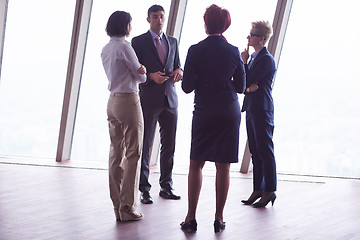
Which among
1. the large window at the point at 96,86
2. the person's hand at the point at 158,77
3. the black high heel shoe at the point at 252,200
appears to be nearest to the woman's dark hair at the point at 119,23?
the person's hand at the point at 158,77

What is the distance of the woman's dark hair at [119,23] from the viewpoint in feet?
12.6

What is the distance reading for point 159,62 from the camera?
4.68m

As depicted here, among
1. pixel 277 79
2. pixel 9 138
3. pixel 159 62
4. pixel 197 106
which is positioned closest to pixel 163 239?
pixel 197 106

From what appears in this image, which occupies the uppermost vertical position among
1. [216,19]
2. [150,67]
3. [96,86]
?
[216,19]

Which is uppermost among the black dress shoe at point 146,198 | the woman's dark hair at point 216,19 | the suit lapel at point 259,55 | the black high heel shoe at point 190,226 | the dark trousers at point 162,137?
the woman's dark hair at point 216,19

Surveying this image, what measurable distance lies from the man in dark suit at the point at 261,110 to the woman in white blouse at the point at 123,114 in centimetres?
108

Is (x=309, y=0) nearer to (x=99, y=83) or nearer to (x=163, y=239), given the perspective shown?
(x=99, y=83)

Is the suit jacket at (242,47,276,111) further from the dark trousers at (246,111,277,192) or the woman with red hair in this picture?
the woman with red hair

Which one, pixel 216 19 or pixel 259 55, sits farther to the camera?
pixel 259 55

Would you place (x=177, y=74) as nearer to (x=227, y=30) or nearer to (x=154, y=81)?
(x=154, y=81)

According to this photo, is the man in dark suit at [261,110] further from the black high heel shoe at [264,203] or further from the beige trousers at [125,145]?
the beige trousers at [125,145]

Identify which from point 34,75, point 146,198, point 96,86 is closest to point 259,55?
point 146,198

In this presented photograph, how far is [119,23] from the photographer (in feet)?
12.6

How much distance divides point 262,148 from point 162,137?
862 mm
